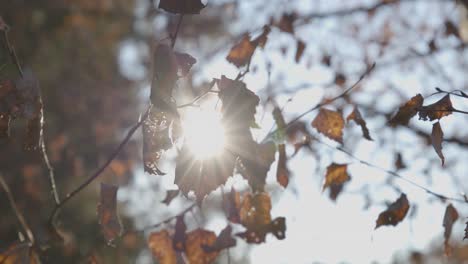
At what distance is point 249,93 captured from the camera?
139 cm

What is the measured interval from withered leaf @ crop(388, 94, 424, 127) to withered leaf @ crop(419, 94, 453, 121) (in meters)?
0.02

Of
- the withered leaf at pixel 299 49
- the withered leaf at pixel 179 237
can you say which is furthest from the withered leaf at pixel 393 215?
the withered leaf at pixel 299 49

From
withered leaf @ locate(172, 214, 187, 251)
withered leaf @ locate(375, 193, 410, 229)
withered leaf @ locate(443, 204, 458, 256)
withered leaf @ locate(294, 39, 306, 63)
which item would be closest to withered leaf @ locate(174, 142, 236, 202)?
withered leaf @ locate(172, 214, 187, 251)

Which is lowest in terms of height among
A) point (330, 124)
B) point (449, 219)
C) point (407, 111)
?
point (449, 219)

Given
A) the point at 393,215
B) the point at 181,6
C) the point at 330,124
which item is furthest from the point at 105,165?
the point at 393,215

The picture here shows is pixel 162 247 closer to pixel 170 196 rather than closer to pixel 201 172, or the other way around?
pixel 170 196

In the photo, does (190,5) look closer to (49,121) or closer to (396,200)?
(396,200)

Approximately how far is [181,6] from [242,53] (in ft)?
2.67

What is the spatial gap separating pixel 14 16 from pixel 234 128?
8609mm

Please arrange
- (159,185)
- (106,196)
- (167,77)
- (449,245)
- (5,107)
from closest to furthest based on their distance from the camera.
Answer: (167,77) → (5,107) → (106,196) → (449,245) → (159,185)

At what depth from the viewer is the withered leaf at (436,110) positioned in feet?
4.83

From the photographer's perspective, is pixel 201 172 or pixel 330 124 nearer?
pixel 201 172

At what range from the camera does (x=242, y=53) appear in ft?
6.98

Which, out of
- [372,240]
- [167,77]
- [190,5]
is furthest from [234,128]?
[372,240]
